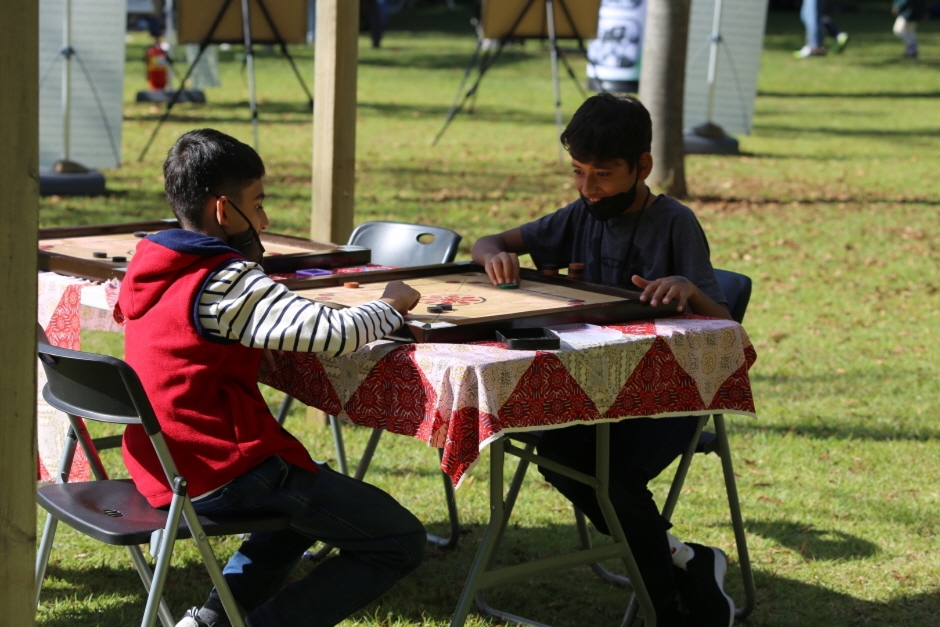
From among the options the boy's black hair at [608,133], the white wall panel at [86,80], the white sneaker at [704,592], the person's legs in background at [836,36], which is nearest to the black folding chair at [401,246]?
the boy's black hair at [608,133]

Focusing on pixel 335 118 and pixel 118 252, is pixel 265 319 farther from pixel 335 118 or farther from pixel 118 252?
pixel 335 118

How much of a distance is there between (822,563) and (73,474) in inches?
94.9

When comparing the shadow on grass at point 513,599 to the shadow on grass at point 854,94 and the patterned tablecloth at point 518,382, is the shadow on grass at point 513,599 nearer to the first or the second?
the patterned tablecloth at point 518,382

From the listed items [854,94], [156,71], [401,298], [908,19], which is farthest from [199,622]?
[908,19]

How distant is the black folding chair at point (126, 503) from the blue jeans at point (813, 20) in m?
21.0

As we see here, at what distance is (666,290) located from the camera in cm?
316

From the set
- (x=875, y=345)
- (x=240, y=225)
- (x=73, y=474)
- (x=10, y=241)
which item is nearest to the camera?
(x=10, y=241)

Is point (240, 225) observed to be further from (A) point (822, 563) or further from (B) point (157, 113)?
(B) point (157, 113)

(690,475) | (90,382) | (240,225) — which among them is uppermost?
(240,225)

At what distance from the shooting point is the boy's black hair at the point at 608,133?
3.36 m

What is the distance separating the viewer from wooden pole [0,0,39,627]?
7.01ft

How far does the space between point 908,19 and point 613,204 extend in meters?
20.8

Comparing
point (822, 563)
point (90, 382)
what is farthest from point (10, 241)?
point (822, 563)

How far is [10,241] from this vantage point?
85.6 inches
